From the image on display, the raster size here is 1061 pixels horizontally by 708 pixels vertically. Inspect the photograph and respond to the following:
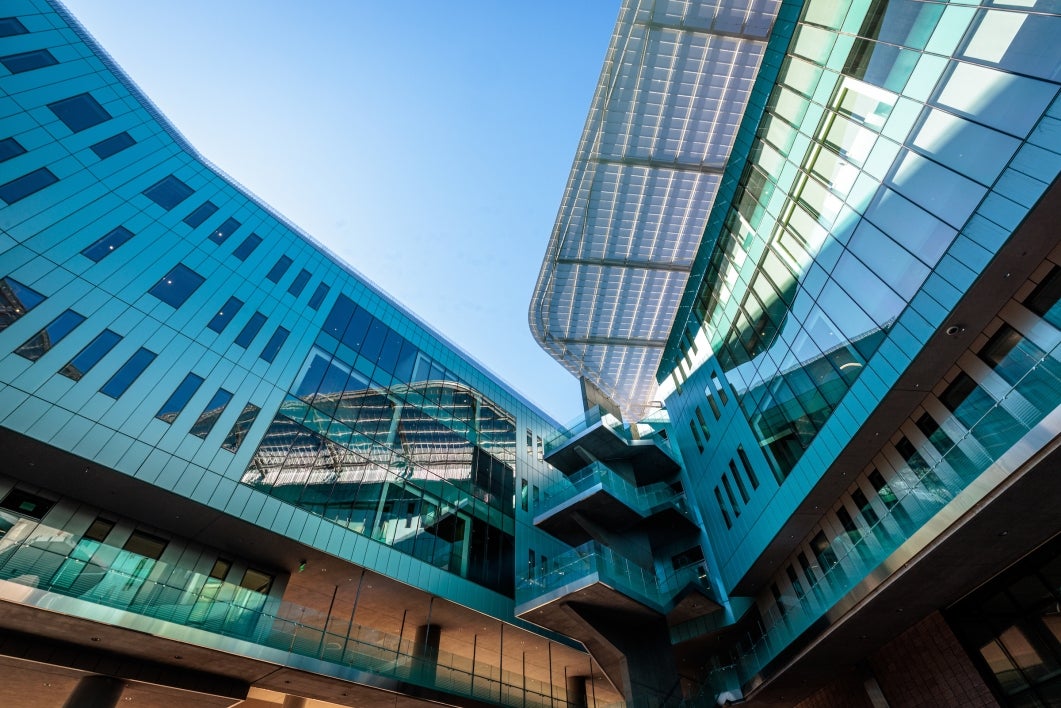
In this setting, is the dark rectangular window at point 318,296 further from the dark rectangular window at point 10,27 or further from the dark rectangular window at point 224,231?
the dark rectangular window at point 10,27

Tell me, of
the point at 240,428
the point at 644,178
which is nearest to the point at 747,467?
the point at 644,178

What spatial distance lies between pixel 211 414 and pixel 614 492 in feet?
55.4

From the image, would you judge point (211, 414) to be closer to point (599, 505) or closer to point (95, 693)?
point (95, 693)

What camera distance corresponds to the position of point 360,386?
961 inches

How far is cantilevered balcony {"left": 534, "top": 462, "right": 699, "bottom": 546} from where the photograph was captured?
24594mm

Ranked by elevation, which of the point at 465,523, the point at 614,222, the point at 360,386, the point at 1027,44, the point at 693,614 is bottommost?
the point at 693,614

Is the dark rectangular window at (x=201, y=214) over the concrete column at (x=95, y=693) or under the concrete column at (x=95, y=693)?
over

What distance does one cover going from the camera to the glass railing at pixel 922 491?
10.2 m

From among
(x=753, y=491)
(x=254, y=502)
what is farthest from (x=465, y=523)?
(x=753, y=491)

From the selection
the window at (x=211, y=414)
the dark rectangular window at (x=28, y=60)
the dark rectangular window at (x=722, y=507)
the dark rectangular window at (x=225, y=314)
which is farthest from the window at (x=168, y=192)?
the dark rectangular window at (x=722, y=507)

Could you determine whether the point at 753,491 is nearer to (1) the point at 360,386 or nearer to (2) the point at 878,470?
(2) the point at 878,470

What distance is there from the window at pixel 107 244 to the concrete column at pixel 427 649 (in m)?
18.3

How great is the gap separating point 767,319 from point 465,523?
16.2 metres

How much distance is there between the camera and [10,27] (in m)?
19.6
